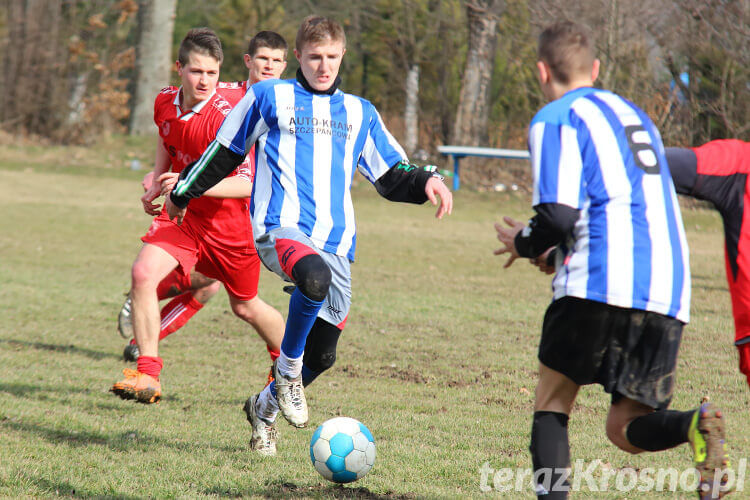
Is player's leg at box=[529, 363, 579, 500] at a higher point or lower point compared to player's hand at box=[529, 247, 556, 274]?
lower

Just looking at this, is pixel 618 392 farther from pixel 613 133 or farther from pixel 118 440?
pixel 118 440

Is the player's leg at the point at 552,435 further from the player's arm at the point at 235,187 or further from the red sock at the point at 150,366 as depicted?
the player's arm at the point at 235,187

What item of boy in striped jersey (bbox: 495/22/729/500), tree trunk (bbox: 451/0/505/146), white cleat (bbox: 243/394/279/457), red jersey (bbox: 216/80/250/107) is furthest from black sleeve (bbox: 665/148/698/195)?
tree trunk (bbox: 451/0/505/146)

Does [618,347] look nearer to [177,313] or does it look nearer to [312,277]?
[312,277]

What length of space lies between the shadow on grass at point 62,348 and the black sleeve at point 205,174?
2.61m

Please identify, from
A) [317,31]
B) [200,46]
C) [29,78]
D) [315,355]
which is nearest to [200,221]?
[200,46]

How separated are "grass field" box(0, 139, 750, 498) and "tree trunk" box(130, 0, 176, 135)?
1222 centimetres

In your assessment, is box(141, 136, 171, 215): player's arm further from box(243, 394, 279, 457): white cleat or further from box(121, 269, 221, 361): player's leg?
box(243, 394, 279, 457): white cleat

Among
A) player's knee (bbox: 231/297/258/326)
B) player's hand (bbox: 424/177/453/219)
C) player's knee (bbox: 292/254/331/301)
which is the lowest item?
player's knee (bbox: 231/297/258/326)

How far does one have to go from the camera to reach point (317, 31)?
13.7ft

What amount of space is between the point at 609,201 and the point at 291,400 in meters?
1.84

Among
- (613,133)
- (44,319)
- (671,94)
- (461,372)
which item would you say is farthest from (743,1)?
(613,133)

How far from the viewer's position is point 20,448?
424 centimetres

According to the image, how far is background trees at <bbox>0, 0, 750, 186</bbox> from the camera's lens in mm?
17234
